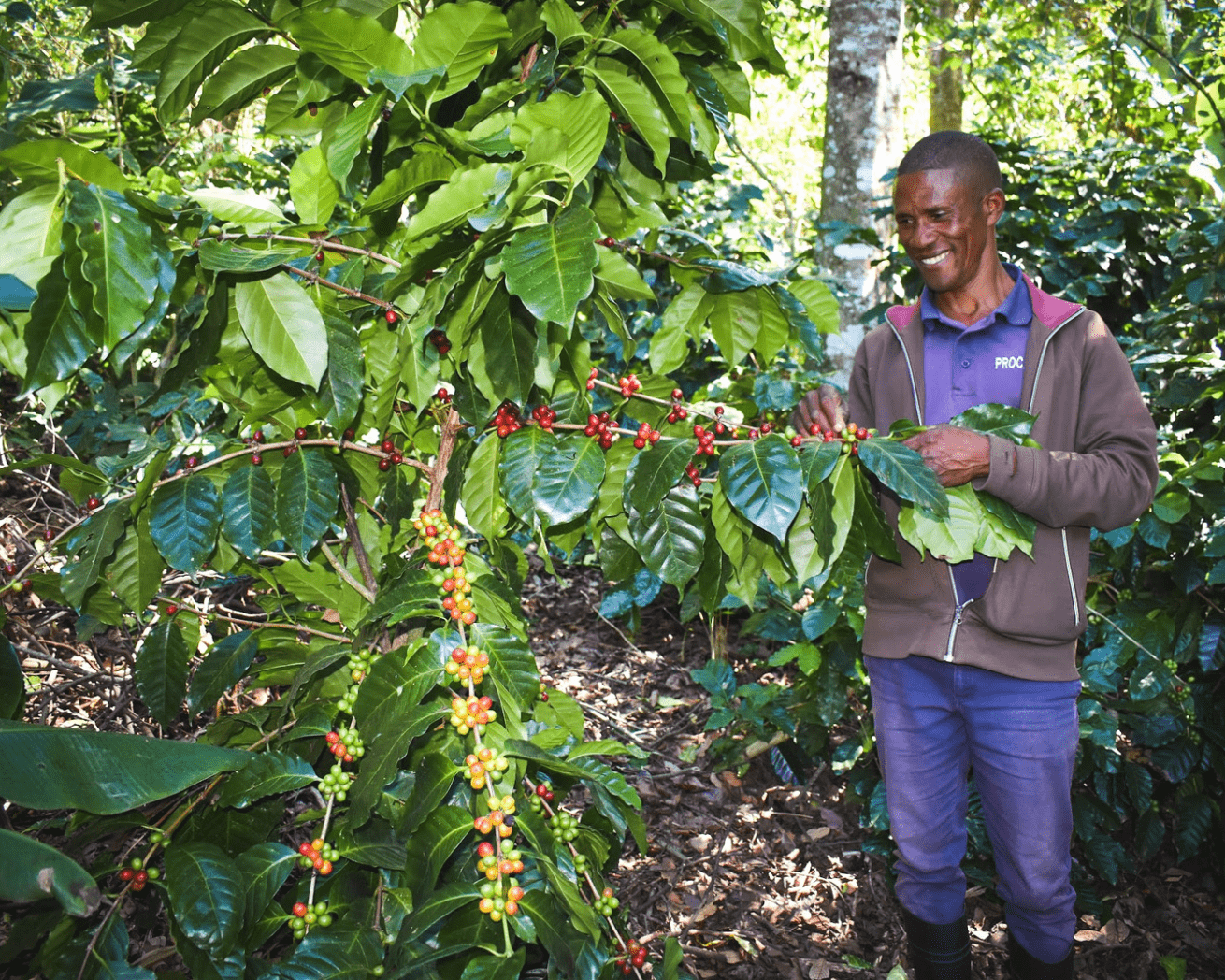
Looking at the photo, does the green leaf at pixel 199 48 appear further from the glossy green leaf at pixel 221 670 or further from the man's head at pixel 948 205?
the man's head at pixel 948 205

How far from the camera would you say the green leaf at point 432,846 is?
40.4 inches

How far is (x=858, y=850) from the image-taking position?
9.80ft

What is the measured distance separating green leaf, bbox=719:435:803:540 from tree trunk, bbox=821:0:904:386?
2750mm

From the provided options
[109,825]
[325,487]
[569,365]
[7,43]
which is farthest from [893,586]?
[7,43]

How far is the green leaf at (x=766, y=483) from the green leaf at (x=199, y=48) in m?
0.90

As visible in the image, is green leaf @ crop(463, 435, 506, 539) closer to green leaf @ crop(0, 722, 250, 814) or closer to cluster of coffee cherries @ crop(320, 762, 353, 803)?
cluster of coffee cherries @ crop(320, 762, 353, 803)

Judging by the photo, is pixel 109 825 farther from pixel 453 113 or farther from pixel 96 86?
pixel 96 86

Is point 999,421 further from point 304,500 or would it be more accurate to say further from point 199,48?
point 199,48

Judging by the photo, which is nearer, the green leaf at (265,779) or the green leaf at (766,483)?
the green leaf at (766,483)

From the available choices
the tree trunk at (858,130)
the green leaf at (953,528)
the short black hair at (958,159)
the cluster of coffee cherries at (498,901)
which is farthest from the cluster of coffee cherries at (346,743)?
the tree trunk at (858,130)

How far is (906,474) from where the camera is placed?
1180 millimetres

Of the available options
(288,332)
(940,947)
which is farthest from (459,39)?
(940,947)

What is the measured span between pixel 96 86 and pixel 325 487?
292cm

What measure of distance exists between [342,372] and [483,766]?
1.89 feet
